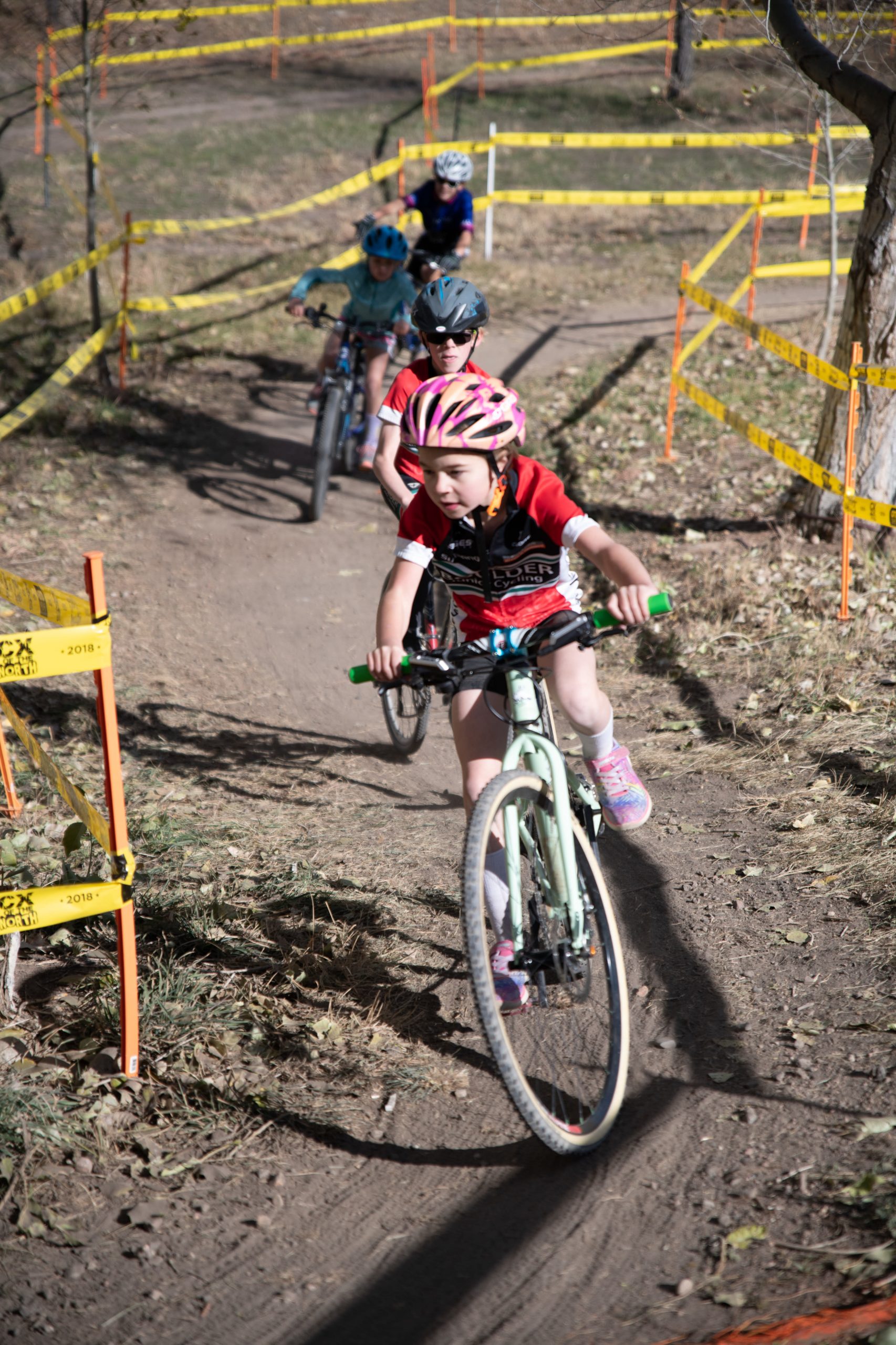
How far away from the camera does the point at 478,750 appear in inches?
130

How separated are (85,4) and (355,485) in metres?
4.74

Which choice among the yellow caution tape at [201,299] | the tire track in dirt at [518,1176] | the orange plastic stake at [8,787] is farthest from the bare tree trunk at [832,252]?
the orange plastic stake at [8,787]

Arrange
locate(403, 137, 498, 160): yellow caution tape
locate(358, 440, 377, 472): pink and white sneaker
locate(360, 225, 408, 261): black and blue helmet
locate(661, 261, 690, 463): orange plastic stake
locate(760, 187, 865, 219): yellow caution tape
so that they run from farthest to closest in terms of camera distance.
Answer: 1. locate(403, 137, 498, 160): yellow caution tape
2. locate(760, 187, 865, 219): yellow caution tape
3. locate(358, 440, 377, 472): pink and white sneaker
4. locate(661, 261, 690, 463): orange plastic stake
5. locate(360, 225, 408, 261): black and blue helmet

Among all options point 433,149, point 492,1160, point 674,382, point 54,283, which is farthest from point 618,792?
point 433,149

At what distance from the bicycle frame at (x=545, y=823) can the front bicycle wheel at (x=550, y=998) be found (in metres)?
0.02

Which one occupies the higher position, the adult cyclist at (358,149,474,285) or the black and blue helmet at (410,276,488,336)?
the adult cyclist at (358,149,474,285)

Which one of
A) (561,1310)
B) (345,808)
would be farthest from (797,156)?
(561,1310)

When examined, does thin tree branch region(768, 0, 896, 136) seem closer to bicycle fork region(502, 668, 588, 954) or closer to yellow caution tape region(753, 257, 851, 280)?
yellow caution tape region(753, 257, 851, 280)

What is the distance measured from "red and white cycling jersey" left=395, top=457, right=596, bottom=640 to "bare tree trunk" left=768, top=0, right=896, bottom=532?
428cm

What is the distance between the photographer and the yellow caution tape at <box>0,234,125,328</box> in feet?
28.9

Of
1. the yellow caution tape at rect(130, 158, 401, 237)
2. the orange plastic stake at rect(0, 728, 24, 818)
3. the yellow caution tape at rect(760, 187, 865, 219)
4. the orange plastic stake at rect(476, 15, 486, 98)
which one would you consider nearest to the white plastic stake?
the yellow caution tape at rect(130, 158, 401, 237)

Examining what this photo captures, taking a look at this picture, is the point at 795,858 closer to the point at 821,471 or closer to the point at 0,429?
the point at 821,471

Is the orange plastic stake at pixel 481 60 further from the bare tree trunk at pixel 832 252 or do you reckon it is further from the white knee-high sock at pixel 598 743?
the white knee-high sock at pixel 598 743

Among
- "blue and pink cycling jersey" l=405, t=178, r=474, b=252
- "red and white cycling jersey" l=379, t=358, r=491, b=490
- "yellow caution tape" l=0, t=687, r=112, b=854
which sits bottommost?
"yellow caution tape" l=0, t=687, r=112, b=854
